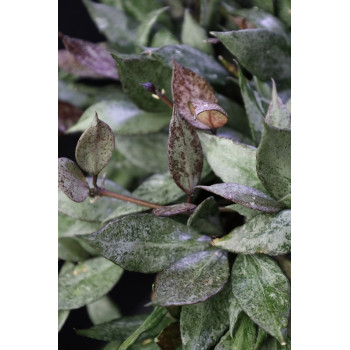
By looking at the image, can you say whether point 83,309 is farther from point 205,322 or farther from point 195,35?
point 195,35

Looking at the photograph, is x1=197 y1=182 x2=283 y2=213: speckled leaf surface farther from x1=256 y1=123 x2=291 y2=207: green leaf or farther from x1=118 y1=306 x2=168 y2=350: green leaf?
x1=118 y1=306 x2=168 y2=350: green leaf

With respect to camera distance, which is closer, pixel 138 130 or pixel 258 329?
pixel 258 329

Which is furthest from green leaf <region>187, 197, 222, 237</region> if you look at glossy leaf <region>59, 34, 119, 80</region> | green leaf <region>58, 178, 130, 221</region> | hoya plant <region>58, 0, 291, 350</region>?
glossy leaf <region>59, 34, 119, 80</region>

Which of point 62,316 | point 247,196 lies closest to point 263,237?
point 247,196

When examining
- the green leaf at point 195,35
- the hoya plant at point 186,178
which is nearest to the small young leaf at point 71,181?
the hoya plant at point 186,178

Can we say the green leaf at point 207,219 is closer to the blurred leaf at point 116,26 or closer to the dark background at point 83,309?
the dark background at point 83,309

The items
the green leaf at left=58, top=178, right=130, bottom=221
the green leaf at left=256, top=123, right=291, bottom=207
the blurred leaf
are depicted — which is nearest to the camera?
the green leaf at left=256, top=123, right=291, bottom=207
